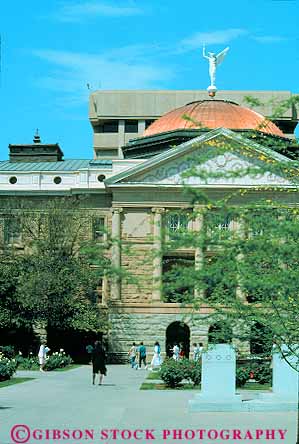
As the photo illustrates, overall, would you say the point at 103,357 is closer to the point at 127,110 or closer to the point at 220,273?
the point at 220,273

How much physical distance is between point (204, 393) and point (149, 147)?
50.2 m

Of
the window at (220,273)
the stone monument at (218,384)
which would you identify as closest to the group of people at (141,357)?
the stone monument at (218,384)

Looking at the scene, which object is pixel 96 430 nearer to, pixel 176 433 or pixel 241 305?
pixel 176 433

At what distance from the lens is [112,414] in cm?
2230

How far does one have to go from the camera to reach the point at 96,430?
18859 mm

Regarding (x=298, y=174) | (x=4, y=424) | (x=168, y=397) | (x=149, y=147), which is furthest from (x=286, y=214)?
(x=149, y=147)

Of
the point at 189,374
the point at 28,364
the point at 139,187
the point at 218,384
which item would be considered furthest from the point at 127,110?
the point at 218,384

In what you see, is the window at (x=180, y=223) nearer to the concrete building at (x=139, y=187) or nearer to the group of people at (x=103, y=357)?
the group of people at (x=103, y=357)

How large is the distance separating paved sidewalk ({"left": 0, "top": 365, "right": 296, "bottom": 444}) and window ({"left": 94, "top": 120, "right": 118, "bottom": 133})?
2915 inches

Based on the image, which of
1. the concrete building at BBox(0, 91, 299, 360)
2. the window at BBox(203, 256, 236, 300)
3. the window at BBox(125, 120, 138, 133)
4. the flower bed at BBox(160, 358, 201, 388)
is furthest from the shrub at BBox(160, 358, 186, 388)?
the window at BBox(125, 120, 138, 133)

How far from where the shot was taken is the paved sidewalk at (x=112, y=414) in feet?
64.3

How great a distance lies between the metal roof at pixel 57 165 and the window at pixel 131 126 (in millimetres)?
24485

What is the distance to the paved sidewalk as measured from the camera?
19609 millimetres

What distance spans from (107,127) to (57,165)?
Answer: 2915 centimetres
